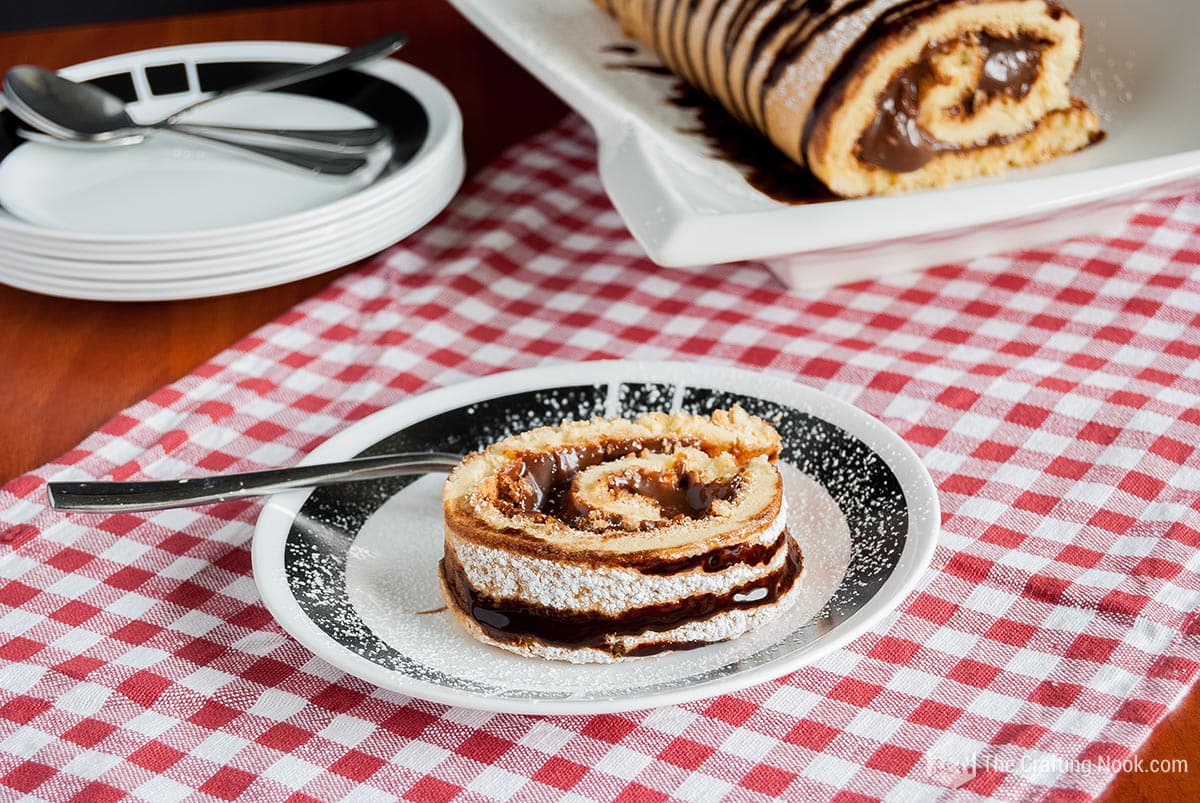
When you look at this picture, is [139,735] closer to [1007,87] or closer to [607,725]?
[607,725]

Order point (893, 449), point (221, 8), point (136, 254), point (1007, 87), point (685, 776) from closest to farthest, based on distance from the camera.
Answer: point (685, 776) → point (893, 449) → point (136, 254) → point (1007, 87) → point (221, 8)

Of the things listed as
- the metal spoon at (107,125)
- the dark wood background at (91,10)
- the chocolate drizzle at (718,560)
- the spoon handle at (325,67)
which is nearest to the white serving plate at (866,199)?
the spoon handle at (325,67)

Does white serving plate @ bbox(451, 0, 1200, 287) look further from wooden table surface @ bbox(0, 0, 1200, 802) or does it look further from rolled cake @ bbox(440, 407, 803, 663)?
rolled cake @ bbox(440, 407, 803, 663)

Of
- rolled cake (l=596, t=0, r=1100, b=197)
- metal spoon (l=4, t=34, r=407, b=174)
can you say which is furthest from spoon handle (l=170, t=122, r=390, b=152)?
rolled cake (l=596, t=0, r=1100, b=197)

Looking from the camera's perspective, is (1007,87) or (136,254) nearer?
(136,254)

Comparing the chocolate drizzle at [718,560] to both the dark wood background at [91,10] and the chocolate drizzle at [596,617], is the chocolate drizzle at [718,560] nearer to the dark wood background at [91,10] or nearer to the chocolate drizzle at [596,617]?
the chocolate drizzle at [596,617]

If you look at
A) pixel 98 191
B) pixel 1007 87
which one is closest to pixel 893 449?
pixel 1007 87

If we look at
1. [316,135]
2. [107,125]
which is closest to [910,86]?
[316,135]

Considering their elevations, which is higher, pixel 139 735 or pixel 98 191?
pixel 98 191
